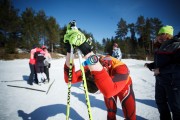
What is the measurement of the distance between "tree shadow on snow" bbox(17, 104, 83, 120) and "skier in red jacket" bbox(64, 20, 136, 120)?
5.92ft

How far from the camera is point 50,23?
5078cm

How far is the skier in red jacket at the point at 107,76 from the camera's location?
1.88 m

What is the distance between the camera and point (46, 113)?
4.79 m

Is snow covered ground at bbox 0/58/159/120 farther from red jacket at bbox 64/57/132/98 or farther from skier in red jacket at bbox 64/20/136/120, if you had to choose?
red jacket at bbox 64/57/132/98

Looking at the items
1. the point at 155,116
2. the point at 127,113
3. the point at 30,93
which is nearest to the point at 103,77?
the point at 127,113

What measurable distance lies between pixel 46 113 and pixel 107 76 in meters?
3.61

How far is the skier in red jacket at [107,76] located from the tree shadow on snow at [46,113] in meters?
1.80

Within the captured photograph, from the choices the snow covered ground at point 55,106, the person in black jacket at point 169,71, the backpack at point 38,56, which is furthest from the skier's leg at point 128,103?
the backpack at point 38,56

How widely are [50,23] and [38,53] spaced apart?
148ft

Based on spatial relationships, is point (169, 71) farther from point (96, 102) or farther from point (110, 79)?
point (96, 102)

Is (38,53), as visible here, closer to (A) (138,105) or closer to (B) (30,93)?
(B) (30,93)

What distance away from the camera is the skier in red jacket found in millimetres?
1884

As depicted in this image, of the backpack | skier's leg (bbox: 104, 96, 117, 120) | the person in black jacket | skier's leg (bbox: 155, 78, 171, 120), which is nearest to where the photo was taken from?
the person in black jacket

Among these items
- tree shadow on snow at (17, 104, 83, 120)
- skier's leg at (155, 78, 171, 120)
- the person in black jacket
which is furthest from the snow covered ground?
the person in black jacket
